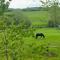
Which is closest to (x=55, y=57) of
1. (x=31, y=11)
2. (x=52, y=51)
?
(x=52, y=51)

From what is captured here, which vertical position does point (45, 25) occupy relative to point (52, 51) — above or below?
below

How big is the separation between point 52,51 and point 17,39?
765 centimetres

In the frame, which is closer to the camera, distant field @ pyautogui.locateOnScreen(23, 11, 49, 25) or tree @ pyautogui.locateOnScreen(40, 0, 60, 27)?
tree @ pyautogui.locateOnScreen(40, 0, 60, 27)

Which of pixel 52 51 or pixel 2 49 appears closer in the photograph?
pixel 2 49

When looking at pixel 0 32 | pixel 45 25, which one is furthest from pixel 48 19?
pixel 0 32

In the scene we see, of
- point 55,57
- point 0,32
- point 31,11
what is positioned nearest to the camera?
point 0,32

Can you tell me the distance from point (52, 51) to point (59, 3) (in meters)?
15.5

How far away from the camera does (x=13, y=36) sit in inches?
344

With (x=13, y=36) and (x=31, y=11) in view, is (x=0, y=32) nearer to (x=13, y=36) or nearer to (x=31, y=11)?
Result: (x=13, y=36)

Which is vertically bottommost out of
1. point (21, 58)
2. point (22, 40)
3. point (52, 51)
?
point (52, 51)

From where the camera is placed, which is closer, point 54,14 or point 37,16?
point 54,14

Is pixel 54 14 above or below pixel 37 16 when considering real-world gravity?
above

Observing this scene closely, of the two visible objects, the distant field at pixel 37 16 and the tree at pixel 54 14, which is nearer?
the tree at pixel 54 14

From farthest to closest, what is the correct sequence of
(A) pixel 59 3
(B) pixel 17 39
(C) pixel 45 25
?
(C) pixel 45 25
(A) pixel 59 3
(B) pixel 17 39
